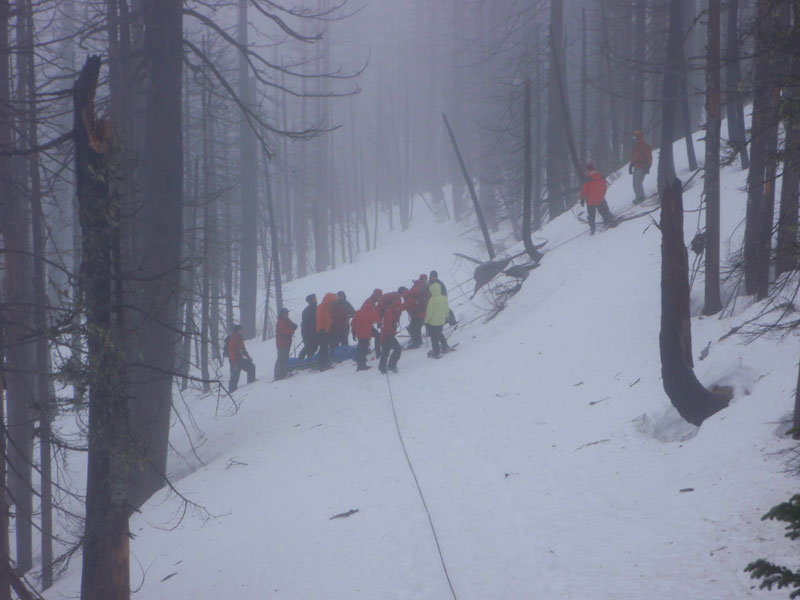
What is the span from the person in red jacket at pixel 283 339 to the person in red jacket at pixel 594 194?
341 inches

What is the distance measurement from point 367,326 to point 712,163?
8851mm

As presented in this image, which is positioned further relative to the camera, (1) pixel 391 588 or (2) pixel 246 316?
(2) pixel 246 316

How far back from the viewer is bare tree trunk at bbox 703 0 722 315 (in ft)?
33.1

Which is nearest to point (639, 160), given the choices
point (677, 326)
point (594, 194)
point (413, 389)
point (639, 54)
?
point (594, 194)

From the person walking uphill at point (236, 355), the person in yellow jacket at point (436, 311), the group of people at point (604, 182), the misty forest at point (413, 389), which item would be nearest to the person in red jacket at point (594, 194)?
the group of people at point (604, 182)

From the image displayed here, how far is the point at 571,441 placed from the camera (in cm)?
929

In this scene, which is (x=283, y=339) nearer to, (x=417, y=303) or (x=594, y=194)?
(x=417, y=303)

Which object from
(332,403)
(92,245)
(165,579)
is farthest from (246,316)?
(92,245)

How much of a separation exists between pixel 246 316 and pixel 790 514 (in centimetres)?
2695

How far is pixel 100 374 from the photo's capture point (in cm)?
580

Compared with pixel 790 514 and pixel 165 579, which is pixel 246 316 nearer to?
pixel 165 579

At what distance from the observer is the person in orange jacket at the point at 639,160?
17797 mm

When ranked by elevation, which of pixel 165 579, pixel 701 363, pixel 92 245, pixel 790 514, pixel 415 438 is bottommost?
pixel 165 579

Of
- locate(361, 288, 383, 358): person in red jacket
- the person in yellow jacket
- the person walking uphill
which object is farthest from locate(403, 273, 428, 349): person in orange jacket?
the person walking uphill
